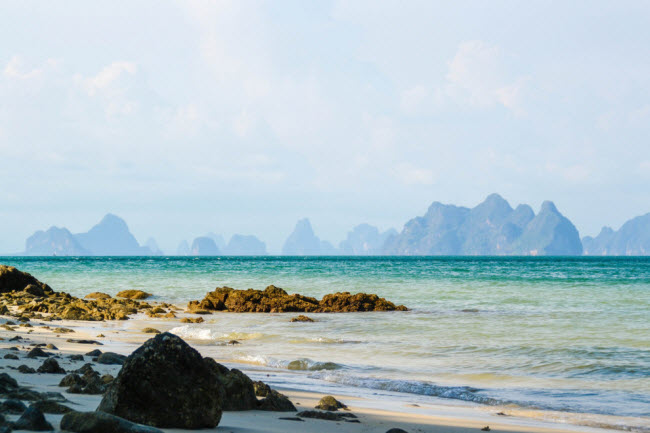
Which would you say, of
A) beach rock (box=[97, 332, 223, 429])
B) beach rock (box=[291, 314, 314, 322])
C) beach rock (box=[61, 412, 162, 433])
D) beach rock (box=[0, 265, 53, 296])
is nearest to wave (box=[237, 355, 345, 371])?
beach rock (box=[97, 332, 223, 429])

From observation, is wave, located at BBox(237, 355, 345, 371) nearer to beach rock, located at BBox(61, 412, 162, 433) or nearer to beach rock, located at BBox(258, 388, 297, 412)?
beach rock, located at BBox(258, 388, 297, 412)

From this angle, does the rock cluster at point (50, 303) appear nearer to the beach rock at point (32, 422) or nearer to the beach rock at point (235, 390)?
the beach rock at point (235, 390)

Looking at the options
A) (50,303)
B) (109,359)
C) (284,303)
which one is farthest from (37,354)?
(284,303)

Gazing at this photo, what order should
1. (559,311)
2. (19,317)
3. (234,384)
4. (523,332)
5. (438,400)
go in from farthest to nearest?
(559,311) < (19,317) < (523,332) < (438,400) < (234,384)

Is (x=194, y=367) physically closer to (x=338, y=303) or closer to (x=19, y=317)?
(x=19, y=317)

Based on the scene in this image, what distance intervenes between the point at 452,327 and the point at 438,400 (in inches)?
354

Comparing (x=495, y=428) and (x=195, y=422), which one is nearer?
(x=195, y=422)

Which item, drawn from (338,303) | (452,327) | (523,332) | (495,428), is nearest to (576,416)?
(495,428)

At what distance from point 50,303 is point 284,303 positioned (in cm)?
874

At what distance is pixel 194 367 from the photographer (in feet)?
18.5

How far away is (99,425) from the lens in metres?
4.59

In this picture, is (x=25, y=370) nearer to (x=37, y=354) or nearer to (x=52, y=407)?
(x=37, y=354)

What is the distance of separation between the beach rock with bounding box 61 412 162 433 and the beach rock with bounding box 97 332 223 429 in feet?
2.30

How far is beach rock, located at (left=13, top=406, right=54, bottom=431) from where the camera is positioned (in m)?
4.71
